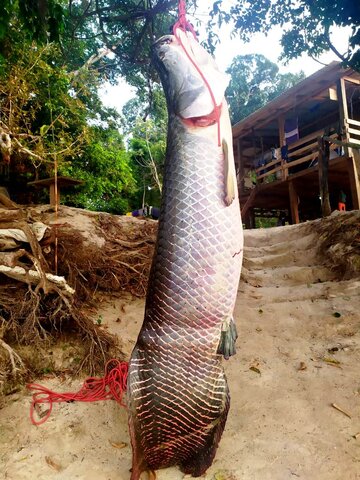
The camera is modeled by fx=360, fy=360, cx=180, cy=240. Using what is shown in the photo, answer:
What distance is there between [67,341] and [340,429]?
8.80ft

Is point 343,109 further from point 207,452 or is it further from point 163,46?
point 207,452

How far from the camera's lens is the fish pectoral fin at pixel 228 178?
1.60m

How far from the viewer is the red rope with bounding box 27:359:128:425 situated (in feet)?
9.64

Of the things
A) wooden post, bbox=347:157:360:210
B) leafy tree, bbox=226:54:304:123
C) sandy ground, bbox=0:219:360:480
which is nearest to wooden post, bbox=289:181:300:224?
wooden post, bbox=347:157:360:210

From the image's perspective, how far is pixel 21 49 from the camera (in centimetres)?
768

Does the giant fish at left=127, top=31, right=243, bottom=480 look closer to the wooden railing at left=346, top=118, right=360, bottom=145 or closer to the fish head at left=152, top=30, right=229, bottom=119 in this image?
the fish head at left=152, top=30, right=229, bottom=119

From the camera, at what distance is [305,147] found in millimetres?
11500

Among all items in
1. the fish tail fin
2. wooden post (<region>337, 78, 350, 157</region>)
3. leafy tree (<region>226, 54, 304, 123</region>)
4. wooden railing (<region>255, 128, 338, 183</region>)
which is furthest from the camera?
leafy tree (<region>226, 54, 304, 123</region>)

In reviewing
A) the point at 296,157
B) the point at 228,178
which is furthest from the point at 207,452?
the point at 296,157

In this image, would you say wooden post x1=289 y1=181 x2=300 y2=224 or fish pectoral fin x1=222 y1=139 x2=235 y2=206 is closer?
fish pectoral fin x1=222 y1=139 x2=235 y2=206

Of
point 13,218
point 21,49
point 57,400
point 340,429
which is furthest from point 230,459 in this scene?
point 21,49

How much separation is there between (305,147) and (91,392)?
1057 cm

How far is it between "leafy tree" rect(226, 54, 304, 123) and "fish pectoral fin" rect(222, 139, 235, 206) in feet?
85.2

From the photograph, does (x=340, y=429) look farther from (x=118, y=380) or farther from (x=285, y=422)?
(x=118, y=380)
